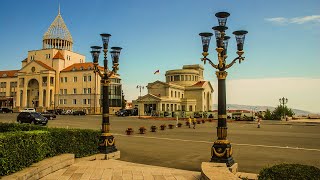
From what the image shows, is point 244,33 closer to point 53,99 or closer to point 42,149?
point 42,149

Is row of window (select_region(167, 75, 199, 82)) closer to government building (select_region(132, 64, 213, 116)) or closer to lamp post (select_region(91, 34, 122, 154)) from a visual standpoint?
government building (select_region(132, 64, 213, 116))

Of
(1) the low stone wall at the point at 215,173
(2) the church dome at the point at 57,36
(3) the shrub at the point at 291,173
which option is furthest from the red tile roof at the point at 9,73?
(3) the shrub at the point at 291,173

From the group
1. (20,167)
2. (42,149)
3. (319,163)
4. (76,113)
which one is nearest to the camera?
(20,167)

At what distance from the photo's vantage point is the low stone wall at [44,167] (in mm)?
8828

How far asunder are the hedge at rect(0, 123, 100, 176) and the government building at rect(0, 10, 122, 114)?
71.1m

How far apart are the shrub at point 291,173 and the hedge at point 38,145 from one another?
7198 mm

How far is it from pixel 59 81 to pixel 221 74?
8542 centimetres

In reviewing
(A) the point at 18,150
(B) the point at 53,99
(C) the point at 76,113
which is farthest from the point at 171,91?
(A) the point at 18,150

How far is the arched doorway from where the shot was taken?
9142 cm

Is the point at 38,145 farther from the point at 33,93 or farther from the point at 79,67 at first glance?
the point at 33,93

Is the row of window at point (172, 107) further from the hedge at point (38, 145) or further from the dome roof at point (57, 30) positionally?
the hedge at point (38, 145)

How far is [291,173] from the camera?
6176mm

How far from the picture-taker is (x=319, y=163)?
1399 centimetres

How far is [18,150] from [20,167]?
1.79 ft
